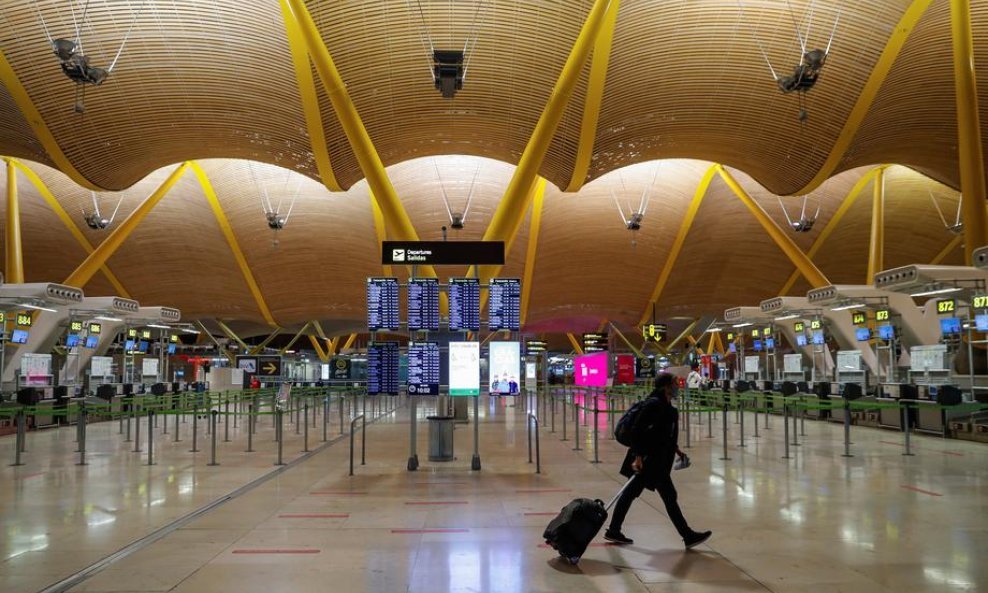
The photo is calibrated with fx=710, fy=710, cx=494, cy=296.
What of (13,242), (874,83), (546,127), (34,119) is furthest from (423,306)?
(13,242)

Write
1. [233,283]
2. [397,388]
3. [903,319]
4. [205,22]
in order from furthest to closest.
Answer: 1. [233,283]
2. [903,319]
3. [205,22]
4. [397,388]

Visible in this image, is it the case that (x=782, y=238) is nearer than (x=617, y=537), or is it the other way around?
(x=617, y=537)

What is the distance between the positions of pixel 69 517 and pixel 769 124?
22.8 metres

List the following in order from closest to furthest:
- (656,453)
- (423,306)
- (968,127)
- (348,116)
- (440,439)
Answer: (656,453)
(423,306)
(440,439)
(348,116)
(968,127)

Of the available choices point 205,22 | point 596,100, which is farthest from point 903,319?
point 205,22

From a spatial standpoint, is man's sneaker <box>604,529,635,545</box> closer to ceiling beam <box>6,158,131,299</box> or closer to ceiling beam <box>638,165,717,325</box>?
ceiling beam <box>638,165,717,325</box>

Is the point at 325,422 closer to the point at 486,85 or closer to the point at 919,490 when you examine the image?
the point at 486,85

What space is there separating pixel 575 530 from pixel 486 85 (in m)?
17.7

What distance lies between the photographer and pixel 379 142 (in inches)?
963

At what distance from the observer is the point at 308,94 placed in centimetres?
A: 2130

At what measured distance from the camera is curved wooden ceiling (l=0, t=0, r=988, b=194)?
757 inches

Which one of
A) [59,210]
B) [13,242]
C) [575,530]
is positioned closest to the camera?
[575,530]

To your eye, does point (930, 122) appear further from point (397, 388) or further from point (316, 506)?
point (316, 506)

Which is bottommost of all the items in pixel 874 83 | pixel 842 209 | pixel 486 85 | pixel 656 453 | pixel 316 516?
pixel 316 516
